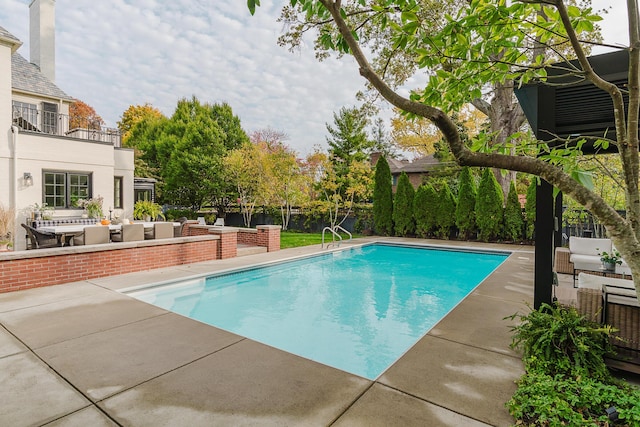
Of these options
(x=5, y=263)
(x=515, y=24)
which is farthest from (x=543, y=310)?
(x=5, y=263)

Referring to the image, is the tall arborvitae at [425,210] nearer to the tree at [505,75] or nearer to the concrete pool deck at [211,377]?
the concrete pool deck at [211,377]

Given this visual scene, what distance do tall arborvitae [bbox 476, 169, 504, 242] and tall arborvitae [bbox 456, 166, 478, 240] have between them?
336mm

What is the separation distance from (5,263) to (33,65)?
514 inches

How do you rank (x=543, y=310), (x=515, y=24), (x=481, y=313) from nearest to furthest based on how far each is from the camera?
(x=515, y=24)
(x=543, y=310)
(x=481, y=313)

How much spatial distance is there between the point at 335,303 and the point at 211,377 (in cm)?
376

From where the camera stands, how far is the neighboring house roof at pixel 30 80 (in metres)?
13.1

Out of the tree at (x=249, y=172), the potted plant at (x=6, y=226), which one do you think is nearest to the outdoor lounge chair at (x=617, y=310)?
the potted plant at (x=6, y=226)

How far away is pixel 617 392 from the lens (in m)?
2.59

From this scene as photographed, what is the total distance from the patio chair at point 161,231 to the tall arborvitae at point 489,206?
1160cm

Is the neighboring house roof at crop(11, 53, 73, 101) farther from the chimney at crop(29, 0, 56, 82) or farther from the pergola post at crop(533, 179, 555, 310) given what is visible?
the pergola post at crop(533, 179, 555, 310)

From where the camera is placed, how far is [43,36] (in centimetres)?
1448

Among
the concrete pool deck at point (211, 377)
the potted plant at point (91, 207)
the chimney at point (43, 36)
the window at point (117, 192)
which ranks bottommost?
the concrete pool deck at point (211, 377)

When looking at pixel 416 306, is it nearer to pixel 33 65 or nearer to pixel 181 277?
pixel 181 277

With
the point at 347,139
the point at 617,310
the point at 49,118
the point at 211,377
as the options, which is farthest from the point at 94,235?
the point at 347,139
